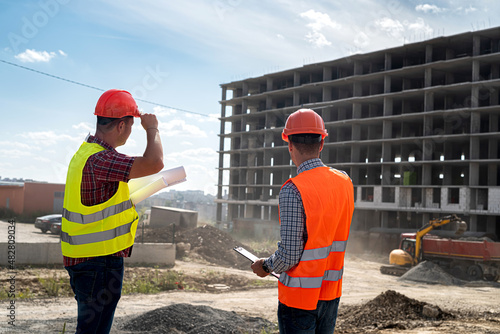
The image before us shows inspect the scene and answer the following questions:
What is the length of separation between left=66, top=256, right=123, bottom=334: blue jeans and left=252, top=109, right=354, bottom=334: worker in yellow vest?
0.84m

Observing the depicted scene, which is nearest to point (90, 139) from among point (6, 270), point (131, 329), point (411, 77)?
Answer: point (131, 329)

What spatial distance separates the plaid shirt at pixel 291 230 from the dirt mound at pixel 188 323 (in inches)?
155

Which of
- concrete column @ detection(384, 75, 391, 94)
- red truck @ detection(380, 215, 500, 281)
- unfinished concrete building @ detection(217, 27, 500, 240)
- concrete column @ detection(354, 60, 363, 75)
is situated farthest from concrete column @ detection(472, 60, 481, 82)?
red truck @ detection(380, 215, 500, 281)

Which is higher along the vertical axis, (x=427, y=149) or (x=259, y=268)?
(x=427, y=149)

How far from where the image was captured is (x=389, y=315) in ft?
27.4

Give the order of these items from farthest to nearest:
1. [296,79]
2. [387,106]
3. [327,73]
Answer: [296,79], [327,73], [387,106]

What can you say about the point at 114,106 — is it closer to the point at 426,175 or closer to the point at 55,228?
the point at 55,228

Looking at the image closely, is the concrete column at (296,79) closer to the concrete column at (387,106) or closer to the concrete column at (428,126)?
the concrete column at (387,106)

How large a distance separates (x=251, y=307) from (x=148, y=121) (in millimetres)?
Answer: 8600

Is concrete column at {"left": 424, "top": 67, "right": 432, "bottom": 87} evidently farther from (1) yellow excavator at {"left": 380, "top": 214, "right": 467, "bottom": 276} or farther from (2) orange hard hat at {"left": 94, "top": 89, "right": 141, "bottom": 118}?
(2) orange hard hat at {"left": 94, "top": 89, "right": 141, "bottom": 118}

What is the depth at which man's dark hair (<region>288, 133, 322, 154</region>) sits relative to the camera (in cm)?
281

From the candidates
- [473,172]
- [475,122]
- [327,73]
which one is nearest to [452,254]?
[473,172]

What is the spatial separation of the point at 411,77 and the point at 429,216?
11359 mm

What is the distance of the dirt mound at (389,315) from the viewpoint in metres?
7.67
